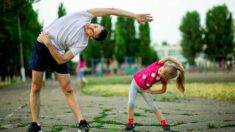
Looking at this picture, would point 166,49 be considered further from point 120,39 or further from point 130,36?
point 120,39

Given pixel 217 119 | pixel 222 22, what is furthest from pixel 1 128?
pixel 222 22

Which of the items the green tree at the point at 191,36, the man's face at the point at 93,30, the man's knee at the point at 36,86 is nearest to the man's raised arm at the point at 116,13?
the man's face at the point at 93,30

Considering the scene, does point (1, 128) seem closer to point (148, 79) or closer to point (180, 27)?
point (148, 79)

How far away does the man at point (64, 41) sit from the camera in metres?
5.29

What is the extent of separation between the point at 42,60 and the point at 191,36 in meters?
76.2

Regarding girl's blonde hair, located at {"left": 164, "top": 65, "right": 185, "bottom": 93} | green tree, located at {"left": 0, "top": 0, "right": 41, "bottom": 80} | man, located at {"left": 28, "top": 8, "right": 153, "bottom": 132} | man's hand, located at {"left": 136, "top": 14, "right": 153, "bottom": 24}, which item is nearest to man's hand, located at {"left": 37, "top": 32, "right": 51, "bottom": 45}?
man, located at {"left": 28, "top": 8, "right": 153, "bottom": 132}

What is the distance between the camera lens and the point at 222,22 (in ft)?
254

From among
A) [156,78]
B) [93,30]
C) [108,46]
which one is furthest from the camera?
[108,46]

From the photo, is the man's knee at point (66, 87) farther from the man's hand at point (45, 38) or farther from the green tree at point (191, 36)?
the green tree at point (191, 36)

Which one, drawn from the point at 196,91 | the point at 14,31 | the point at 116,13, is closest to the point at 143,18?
the point at 116,13

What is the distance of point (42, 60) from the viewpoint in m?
5.55

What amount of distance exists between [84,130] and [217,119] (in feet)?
8.23

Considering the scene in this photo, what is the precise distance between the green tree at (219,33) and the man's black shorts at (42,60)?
73.9 meters

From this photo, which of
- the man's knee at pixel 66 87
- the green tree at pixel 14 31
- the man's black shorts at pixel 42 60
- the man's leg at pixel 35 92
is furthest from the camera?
the green tree at pixel 14 31
